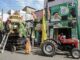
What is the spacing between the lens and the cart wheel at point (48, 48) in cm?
2003

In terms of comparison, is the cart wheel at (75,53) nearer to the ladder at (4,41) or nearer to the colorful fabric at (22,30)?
the colorful fabric at (22,30)

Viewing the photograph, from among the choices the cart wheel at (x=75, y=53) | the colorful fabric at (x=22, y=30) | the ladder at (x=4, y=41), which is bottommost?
the cart wheel at (x=75, y=53)

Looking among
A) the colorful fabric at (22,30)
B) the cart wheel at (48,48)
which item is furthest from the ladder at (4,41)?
the cart wheel at (48,48)

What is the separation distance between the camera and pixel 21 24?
23562mm

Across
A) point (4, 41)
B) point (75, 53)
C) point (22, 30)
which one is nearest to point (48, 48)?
point (75, 53)

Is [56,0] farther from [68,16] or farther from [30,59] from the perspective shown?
[30,59]

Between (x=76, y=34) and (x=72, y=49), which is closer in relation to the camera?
(x=72, y=49)

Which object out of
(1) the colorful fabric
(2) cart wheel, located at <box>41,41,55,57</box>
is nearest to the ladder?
(1) the colorful fabric

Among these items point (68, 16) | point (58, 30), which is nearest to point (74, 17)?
point (68, 16)

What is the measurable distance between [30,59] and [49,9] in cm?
1633

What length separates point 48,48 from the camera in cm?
2036

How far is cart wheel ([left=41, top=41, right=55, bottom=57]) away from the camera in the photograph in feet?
65.7

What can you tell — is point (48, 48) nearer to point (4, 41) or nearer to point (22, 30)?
point (22, 30)

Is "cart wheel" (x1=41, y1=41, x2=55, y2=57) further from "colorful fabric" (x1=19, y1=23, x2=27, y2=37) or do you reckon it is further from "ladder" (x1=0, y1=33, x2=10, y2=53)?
"ladder" (x1=0, y1=33, x2=10, y2=53)
